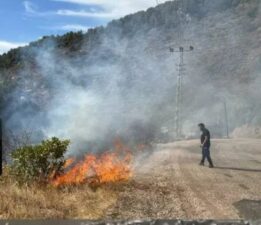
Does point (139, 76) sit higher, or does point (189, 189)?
point (139, 76)

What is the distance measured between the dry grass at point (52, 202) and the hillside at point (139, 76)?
1869 cm

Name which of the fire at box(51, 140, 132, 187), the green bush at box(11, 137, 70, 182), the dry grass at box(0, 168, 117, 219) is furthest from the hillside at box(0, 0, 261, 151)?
the dry grass at box(0, 168, 117, 219)

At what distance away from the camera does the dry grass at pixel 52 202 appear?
11875 mm

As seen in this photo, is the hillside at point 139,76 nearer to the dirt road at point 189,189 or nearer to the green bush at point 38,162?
the dirt road at point 189,189

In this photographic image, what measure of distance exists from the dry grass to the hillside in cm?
1869

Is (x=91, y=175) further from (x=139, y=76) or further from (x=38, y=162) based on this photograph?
(x=139, y=76)

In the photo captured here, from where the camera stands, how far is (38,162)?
1549 cm

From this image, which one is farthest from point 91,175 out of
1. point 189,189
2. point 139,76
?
point 139,76

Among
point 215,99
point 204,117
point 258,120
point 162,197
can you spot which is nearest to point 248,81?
point 215,99

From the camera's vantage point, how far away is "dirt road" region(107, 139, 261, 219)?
12.7 meters

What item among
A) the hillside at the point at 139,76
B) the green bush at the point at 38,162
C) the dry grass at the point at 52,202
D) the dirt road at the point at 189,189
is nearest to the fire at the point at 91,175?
the green bush at the point at 38,162

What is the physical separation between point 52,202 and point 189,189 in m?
4.76

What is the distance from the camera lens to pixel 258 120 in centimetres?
5431

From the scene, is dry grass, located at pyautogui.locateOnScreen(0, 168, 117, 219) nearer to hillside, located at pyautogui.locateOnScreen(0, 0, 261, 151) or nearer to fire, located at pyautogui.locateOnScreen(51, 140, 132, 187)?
fire, located at pyautogui.locateOnScreen(51, 140, 132, 187)
